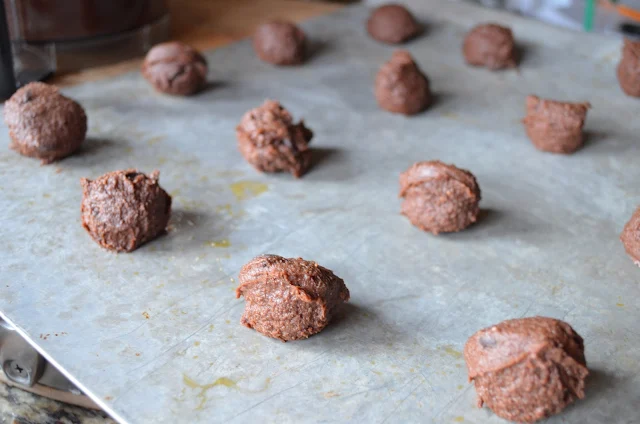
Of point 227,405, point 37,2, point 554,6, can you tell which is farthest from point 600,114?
point 37,2

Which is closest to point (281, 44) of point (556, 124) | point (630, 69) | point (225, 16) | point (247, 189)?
point (225, 16)

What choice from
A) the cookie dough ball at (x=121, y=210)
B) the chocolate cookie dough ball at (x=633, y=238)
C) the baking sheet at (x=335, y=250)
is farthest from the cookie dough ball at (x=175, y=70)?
the chocolate cookie dough ball at (x=633, y=238)

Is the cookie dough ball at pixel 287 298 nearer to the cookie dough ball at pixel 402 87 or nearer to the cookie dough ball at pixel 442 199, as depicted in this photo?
the cookie dough ball at pixel 442 199

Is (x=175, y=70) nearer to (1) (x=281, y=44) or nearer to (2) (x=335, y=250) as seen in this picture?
(1) (x=281, y=44)

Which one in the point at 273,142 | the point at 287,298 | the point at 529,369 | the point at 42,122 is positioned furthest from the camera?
the point at 273,142

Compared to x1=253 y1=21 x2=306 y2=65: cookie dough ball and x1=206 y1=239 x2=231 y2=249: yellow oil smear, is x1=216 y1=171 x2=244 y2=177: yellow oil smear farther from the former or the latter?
x1=253 y1=21 x2=306 y2=65: cookie dough ball

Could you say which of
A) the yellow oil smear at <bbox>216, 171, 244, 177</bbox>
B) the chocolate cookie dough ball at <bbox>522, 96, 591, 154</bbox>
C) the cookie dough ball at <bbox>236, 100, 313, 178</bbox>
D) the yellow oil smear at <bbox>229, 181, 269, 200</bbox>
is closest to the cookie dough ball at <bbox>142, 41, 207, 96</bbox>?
Answer: the cookie dough ball at <bbox>236, 100, 313, 178</bbox>
